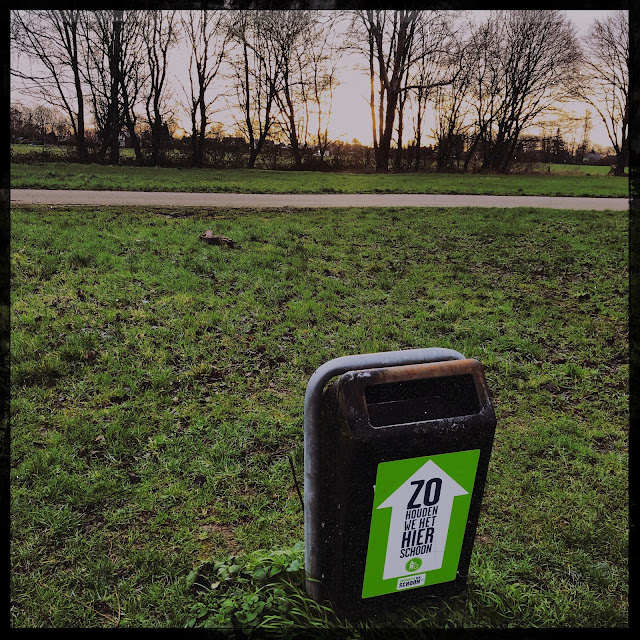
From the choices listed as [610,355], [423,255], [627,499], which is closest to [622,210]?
[423,255]

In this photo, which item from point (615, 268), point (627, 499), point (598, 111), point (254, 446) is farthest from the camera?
point (598, 111)

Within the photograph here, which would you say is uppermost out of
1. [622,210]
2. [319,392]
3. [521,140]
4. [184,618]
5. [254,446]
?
[521,140]

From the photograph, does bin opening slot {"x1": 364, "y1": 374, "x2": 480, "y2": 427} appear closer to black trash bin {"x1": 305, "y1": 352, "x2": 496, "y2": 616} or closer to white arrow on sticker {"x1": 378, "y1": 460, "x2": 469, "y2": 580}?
black trash bin {"x1": 305, "y1": 352, "x2": 496, "y2": 616}

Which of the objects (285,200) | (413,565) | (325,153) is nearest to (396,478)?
(413,565)

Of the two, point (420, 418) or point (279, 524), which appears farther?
point (279, 524)

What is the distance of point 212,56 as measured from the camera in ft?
75.5

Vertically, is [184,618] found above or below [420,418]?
below

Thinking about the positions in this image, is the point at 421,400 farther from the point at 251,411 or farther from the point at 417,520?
the point at 251,411

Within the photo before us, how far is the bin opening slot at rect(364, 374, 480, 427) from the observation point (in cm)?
196

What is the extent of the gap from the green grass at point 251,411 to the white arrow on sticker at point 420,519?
12.6 inches

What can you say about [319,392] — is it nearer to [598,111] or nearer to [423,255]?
[423,255]

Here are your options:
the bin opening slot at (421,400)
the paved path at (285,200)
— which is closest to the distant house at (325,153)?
the paved path at (285,200)

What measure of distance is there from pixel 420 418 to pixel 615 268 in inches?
280

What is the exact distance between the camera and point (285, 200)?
1209 cm
